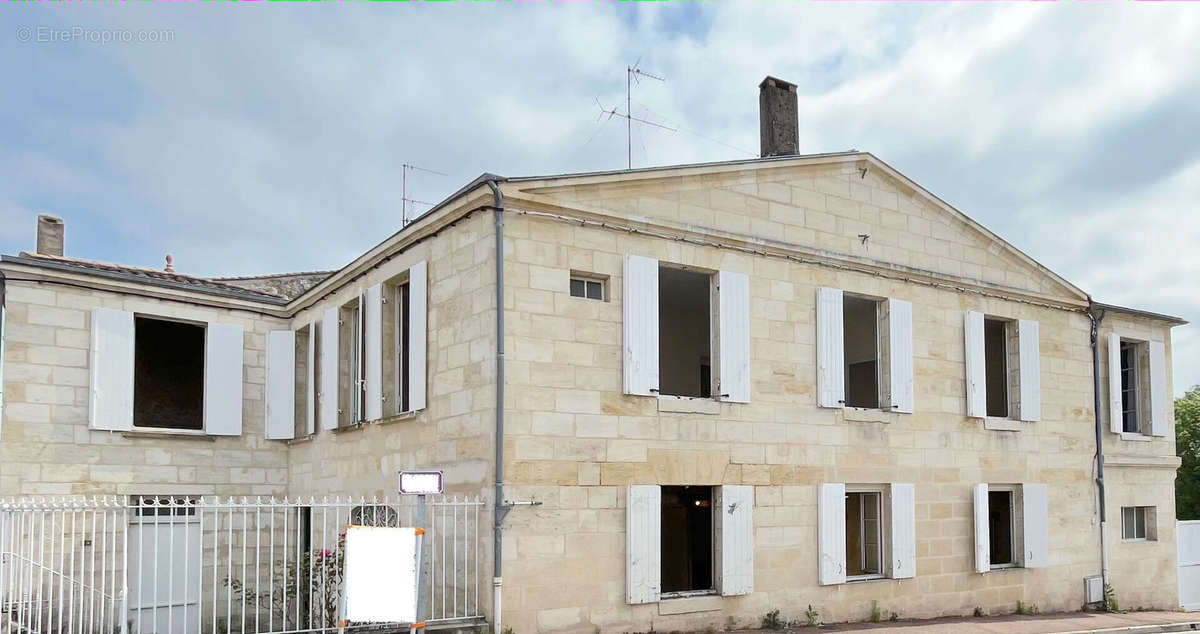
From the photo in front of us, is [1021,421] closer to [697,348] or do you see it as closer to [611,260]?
[697,348]

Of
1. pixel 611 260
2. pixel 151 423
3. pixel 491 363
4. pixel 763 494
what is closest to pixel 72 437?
pixel 151 423

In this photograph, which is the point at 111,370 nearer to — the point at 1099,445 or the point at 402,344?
the point at 402,344

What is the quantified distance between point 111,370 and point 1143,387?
15.5 meters

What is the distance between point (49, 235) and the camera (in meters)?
15.8

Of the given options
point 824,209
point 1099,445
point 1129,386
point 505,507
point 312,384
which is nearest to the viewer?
point 505,507

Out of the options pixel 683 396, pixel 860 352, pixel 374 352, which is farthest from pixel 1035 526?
pixel 374 352

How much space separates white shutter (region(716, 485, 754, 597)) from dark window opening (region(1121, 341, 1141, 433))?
867 centimetres

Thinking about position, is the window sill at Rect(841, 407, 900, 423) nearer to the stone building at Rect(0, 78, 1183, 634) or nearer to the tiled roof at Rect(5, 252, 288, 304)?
the stone building at Rect(0, 78, 1183, 634)

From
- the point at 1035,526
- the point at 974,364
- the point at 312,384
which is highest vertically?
the point at 974,364

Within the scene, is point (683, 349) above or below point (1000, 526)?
above

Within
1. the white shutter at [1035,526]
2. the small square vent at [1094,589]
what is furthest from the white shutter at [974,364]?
the small square vent at [1094,589]

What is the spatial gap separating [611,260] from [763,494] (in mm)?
3146

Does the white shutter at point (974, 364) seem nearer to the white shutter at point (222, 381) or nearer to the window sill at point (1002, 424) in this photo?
the window sill at point (1002, 424)

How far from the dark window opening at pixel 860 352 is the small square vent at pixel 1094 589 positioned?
380cm
